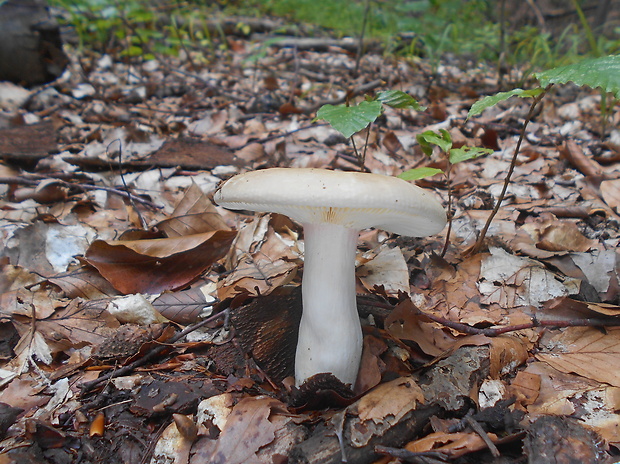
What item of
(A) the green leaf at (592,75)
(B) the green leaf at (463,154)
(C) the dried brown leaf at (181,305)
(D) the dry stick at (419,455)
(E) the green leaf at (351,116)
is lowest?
(C) the dried brown leaf at (181,305)

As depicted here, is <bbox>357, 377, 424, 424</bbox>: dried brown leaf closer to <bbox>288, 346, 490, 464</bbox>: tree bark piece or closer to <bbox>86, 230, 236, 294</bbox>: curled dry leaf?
<bbox>288, 346, 490, 464</bbox>: tree bark piece

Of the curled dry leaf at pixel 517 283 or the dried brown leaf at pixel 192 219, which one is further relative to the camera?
the dried brown leaf at pixel 192 219

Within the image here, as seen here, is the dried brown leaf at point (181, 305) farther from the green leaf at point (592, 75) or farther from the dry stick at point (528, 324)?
the green leaf at point (592, 75)

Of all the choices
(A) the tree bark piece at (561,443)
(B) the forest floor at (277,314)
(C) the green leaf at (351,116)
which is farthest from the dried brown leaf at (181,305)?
(A) the tree bark piece at (561,443)

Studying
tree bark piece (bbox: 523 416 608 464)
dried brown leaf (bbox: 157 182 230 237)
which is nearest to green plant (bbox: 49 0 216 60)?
dried brown leaf (bbox: 157 182 230 237)

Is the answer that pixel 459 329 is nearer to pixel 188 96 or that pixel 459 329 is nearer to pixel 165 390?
pixel 165 390

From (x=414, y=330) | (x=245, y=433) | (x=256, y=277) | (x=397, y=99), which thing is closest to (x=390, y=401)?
(x=414, y=330)

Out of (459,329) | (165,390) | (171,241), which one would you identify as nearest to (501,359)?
(459,329)

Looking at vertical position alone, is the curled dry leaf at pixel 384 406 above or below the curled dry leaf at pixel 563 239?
below
